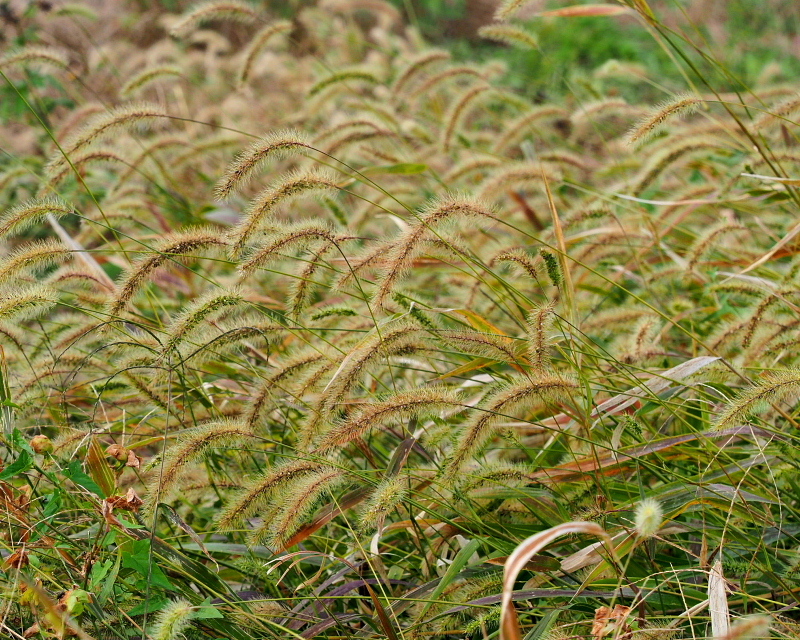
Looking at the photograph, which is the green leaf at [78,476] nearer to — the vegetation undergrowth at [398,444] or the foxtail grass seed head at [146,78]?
the vegetation undergrowth at [398,444]

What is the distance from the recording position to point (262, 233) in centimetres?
231

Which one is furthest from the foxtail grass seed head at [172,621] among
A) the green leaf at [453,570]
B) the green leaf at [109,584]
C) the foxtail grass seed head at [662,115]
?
the foxtail grass seed head at [662,115]

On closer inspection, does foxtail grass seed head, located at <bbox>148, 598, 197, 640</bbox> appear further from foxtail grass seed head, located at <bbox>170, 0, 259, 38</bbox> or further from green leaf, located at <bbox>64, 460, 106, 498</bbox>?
foxtail grass seed head, located at <bbox>170, 0, 259, 38</bbox>

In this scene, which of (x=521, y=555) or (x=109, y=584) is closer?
(x=521, y=555)

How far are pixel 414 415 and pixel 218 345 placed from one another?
24.3 inches

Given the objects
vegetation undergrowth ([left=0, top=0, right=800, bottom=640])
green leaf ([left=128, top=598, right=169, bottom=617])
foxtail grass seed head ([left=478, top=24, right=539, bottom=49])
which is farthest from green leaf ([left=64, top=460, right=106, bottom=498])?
foxtail grass seed head ([left=478, top=24, right=539, bottom=49])

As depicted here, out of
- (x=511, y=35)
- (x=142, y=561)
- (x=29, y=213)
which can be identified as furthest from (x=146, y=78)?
(x=142, y=561)

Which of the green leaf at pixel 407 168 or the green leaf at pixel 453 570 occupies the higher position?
the green leaf at pixel 407 168

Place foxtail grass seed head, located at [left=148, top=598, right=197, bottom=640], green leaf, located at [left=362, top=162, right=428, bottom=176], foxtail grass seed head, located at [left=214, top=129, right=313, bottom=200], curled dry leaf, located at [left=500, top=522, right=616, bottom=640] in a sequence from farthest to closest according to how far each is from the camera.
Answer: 1. green leaf, located at [left=362, top=162, right=428, bottom=176]
2. foxtail grass seed head, located at [left=214, top=129, right=313, bottom=200]
3. foxtail grass seed head, located at [left=148, top=598, right=197, bottom=640]
4. curled dry leaf, located at [left=500, top=522, right=616, bottom=640]

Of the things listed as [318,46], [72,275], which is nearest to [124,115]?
[72,275]

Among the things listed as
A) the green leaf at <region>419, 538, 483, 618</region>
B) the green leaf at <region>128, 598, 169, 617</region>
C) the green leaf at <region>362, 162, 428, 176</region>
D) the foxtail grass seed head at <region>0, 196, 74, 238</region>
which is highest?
the foxtail grass seed head at <region>0, 196, 74, 238</region>

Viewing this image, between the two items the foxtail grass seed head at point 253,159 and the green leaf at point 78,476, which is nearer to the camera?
the green leaf at point 78,476

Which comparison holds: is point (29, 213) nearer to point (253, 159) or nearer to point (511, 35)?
point (253, 159)

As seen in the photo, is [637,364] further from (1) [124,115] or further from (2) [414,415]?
(1) [124,115]
